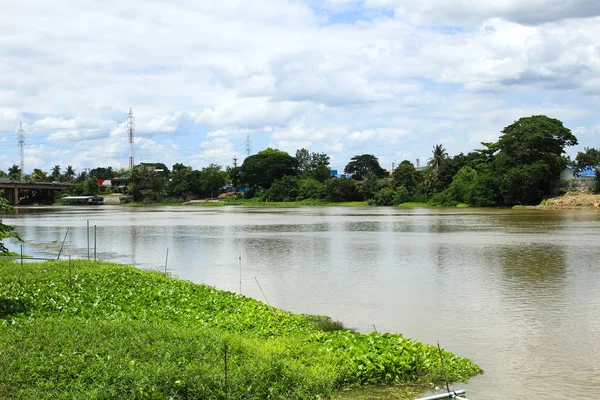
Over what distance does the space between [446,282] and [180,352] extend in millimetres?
13054

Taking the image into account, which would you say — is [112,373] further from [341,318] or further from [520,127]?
[520,127]

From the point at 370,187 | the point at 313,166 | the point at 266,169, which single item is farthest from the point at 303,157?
the point at 370,187

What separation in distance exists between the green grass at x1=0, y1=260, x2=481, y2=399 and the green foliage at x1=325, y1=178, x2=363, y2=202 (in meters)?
94.1

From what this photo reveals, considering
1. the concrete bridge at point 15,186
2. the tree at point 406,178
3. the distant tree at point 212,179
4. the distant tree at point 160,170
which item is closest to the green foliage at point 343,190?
the tree at point 406,178

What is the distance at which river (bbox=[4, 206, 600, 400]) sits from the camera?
36.5 ft

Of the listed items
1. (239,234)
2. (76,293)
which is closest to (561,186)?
(239,234)

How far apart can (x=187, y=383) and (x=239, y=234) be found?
33.5m

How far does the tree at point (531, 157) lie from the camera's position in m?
72.6

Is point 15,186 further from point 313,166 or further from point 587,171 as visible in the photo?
point 587,171

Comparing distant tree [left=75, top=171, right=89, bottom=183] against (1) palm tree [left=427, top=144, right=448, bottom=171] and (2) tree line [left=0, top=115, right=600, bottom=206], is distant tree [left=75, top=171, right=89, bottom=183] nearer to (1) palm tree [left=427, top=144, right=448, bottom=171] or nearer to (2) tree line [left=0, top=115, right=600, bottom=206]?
(2) tree line [left=0, top=115, right=600, bottom=206]

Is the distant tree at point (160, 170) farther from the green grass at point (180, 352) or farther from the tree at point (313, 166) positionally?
the green grass at point (180, 352)

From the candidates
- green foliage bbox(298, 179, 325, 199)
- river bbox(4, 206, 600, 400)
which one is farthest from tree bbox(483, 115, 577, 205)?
green foliage bbox(298, 179, 325, 199)

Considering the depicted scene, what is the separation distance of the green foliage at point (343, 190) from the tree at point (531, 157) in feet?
110

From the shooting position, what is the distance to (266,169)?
4904 inches
